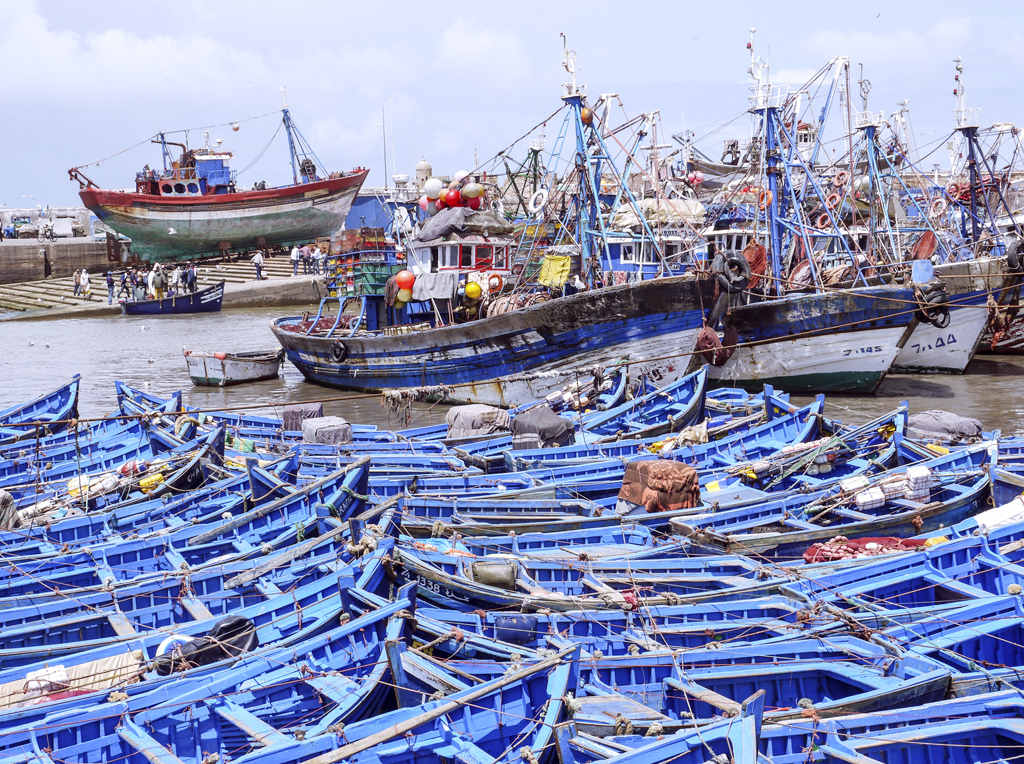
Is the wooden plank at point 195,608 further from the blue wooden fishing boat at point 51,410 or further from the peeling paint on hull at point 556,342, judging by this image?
the peeling paint on hull at point 556,342

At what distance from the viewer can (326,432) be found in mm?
16750

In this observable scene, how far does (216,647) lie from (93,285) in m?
50.2

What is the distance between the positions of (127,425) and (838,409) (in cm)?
1550

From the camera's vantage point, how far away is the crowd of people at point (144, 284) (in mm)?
50094

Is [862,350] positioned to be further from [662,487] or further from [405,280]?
[662,487]

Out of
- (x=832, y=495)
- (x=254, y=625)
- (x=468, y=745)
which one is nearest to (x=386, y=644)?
(x=468, y=745)

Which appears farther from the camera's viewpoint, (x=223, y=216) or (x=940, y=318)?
(x=223, y=216)

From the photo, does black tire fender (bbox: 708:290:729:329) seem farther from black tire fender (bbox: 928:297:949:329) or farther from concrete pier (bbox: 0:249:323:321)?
concrete pier (bbox: 0:249:323:321)

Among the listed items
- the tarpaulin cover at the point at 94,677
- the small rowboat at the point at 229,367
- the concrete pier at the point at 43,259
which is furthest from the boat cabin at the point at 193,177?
the tarpaulin cover at the point at 94,677

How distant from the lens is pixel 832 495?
1235cm

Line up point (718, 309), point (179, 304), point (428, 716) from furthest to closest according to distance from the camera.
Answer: point (179, 304), point (718, 309), point (428, 716)

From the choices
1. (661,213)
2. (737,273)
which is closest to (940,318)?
(737,273)

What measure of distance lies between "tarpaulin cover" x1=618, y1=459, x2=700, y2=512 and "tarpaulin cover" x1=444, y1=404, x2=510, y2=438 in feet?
17.1

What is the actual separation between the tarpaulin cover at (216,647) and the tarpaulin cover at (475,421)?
29.4 ft
